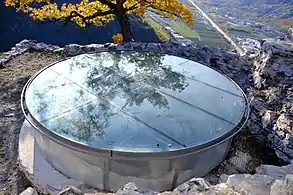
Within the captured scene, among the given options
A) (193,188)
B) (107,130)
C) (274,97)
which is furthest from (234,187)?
(274,97)

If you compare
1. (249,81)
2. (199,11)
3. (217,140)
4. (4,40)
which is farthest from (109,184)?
(199,11)

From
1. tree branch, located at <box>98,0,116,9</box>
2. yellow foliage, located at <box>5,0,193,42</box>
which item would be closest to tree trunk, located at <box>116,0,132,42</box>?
yellow foliage, located at <box>5,0,193,42</box>

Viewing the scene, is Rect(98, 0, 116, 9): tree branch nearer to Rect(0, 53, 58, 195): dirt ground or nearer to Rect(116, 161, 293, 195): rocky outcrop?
Rect(0, 53, 58, 195): dirt ground

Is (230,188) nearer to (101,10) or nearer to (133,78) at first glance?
(133,78)

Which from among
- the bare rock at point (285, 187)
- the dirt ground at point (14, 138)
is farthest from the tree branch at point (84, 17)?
the bare rock at point (285, 187)

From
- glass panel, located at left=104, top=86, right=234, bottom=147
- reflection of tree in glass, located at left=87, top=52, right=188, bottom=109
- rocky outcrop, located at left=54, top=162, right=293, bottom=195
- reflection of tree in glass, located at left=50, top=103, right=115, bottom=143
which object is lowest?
reflection of tree in glass, located at left=50, top=103, right=115, bottom=143

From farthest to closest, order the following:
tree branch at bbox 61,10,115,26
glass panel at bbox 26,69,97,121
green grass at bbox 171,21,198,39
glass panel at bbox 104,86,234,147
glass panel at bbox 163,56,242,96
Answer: green grass at bbox 171,21,198,39, tree branch at bbox 61,10,115,26, glass panel at bbox 163,56,242,96, glass panel at bbox 26,69,97,121, glass panel at bbox 104,86,234,147

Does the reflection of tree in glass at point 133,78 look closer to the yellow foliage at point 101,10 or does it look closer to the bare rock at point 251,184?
the bare rock at point 251,184

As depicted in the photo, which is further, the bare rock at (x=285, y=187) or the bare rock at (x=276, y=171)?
the bare rock at (x=276, y=171)
